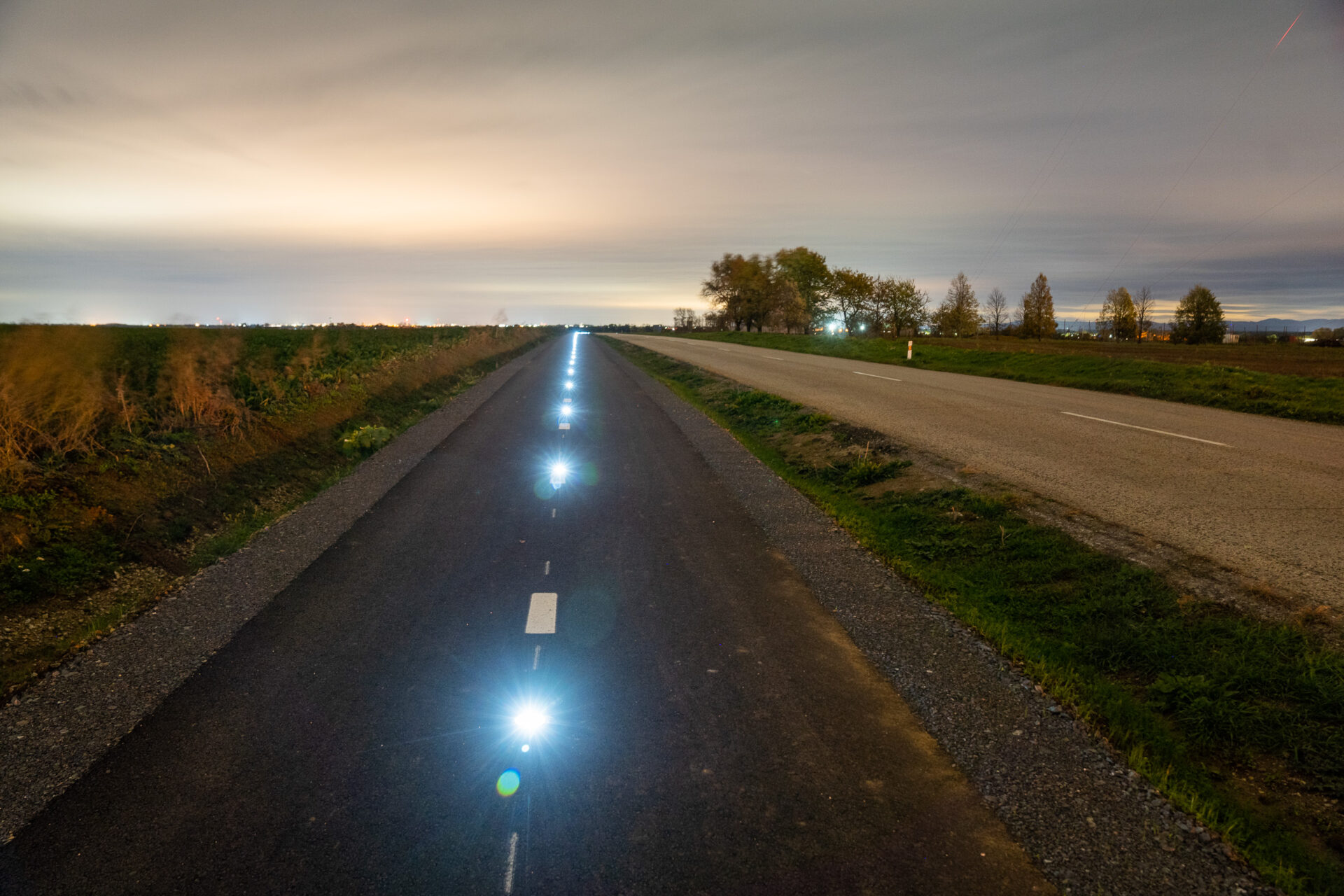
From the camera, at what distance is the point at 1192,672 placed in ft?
14.6

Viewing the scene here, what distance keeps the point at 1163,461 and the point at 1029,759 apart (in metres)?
7.68

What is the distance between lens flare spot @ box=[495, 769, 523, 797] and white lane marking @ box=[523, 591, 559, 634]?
1659 mm

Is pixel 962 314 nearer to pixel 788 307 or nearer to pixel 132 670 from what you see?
pixel 788 307

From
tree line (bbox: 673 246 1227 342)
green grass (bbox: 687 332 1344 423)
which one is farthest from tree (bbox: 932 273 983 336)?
green grass (bbox: 687 332 1344 423)

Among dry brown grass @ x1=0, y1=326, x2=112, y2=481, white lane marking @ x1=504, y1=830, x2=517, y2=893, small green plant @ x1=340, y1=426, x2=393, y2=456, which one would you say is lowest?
white lane marking @ x1=504, y1=830, x2=517, y2=893

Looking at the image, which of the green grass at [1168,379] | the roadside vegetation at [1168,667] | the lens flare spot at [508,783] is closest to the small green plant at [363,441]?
the roadside vegetation at [1168,667]

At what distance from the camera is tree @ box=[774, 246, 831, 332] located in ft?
289

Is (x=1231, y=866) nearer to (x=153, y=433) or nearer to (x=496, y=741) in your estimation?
(x=496, y=741)

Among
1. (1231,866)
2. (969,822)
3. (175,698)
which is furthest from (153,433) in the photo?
(1231,866)

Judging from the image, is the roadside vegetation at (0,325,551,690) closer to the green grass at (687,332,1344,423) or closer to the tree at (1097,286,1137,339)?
the green grass at (687,332,1344,423)

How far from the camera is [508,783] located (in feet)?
11.6

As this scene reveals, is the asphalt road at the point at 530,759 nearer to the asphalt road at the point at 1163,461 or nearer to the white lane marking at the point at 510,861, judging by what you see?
the white lane marking at the point at 510,861

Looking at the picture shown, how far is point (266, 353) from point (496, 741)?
17.4 meters

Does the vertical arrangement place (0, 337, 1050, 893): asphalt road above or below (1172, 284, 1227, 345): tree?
below
